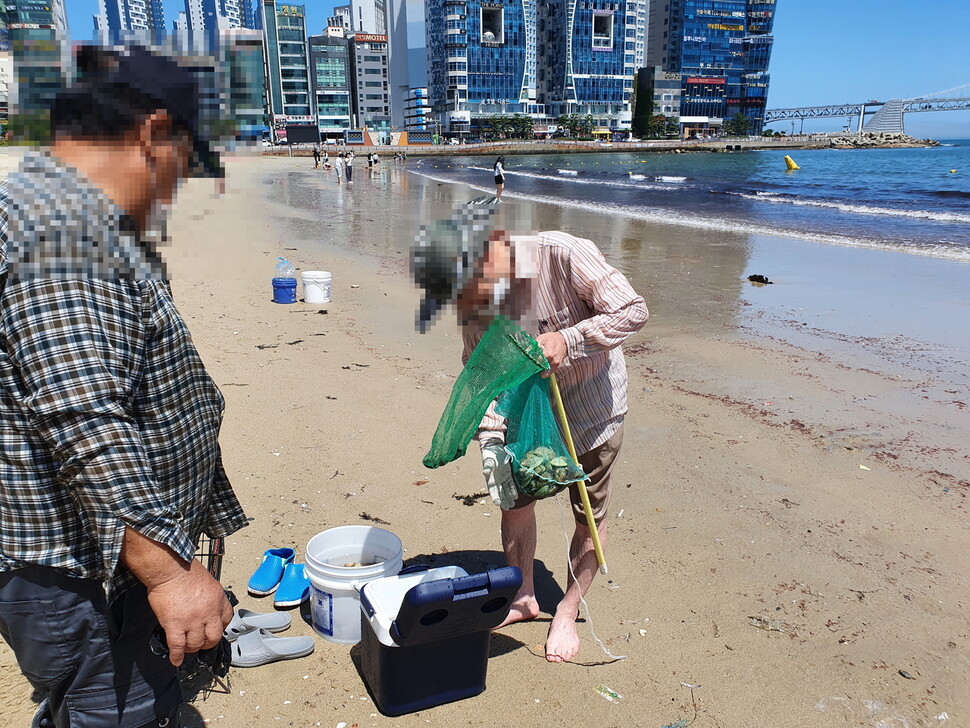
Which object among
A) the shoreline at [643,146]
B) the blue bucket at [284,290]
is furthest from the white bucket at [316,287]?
the shoreline at [643,146]

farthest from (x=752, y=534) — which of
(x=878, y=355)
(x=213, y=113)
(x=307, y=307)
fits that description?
(x=307, y=307)

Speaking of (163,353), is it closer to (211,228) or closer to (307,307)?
(211,228)

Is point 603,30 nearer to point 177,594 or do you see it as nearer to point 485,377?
point 485,377

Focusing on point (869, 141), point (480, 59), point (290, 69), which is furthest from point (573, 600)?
point (290, 69)

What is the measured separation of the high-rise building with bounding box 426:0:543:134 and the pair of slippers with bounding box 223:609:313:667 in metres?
135

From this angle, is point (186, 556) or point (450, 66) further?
point (450, 66)

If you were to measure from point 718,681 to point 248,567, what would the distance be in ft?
7.26

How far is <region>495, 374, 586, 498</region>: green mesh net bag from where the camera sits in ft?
8.07

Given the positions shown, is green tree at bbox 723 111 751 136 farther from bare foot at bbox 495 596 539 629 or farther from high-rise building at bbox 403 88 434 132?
bare foot at bbox 495 596 539 629

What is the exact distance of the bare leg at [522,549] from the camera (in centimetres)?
297

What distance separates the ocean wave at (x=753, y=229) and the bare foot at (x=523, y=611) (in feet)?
23.9

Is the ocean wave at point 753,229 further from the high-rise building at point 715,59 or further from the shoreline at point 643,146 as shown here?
the high-rise building at point 715,59

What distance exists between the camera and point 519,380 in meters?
2.34

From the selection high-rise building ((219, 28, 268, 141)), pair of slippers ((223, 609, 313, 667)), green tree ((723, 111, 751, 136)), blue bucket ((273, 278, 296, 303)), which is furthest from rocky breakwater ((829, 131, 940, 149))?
high-rise building ((219, 28, 268, 141))
